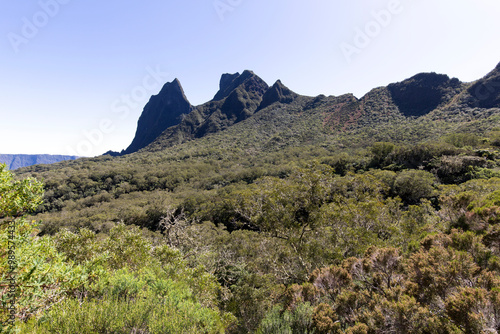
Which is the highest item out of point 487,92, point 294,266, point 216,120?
point 216,120

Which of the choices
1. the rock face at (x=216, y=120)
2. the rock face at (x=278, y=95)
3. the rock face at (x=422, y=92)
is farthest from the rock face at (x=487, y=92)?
the rock face at (x=216, y=120)

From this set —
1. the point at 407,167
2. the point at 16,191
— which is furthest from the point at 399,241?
the point at 407,167

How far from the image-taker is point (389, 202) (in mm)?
17859

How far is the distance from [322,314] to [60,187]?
10862cm

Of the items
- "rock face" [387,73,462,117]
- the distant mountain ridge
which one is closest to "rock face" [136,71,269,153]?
the distant mountain ridge

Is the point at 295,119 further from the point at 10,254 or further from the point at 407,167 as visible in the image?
the point at 10,254
